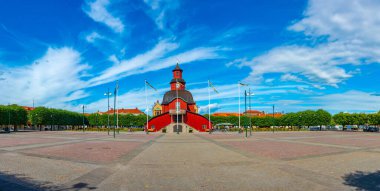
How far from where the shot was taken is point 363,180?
35.6ft

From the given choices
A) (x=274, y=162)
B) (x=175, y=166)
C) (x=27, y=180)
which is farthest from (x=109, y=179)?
(x=274, y=162)

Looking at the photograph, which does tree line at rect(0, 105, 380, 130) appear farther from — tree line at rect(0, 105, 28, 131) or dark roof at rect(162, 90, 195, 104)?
dark roof at rect(162, 90, 195, 104)

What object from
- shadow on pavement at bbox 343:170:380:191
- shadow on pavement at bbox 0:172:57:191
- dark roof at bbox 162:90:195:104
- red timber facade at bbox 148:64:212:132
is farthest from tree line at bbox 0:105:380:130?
shadow on pavement at bbox 0:172:57:191

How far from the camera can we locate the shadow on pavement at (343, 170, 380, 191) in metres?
9.75

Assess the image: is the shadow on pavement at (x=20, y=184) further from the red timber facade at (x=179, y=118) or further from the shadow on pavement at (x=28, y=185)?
the red timber facade at (x=179, y=118)

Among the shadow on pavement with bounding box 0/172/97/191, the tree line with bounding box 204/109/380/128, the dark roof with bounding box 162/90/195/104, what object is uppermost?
the dark roof with bounding box 162/90/195/104

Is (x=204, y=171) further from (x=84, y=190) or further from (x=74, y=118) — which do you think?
(x=74, y=118)

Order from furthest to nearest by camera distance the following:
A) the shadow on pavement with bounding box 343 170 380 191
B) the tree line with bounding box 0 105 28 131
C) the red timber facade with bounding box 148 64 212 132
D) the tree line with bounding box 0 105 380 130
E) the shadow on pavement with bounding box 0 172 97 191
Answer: the tree line with bounding box 0 105 380 130 → the tree line with bounding box 0 105 28 131 → the red timber facade with bounding box 148 64 212 132 → the shadow on pavement with bounding box 343 170 380 191 → the shadow on pavement with bounding box 0 172 97 191

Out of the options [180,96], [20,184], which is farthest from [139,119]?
[20,184]

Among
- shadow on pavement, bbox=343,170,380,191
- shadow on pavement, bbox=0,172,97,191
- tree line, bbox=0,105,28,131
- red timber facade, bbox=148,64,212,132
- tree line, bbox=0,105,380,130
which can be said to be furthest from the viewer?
tree line, bbox=0,105,380,130

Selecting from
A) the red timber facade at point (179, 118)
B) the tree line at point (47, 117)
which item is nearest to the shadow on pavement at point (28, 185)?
the red timber facade at point (179, 118)

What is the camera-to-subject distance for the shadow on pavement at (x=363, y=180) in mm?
9752

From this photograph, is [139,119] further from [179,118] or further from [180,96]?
[179,118]

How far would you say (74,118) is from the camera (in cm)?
11575
